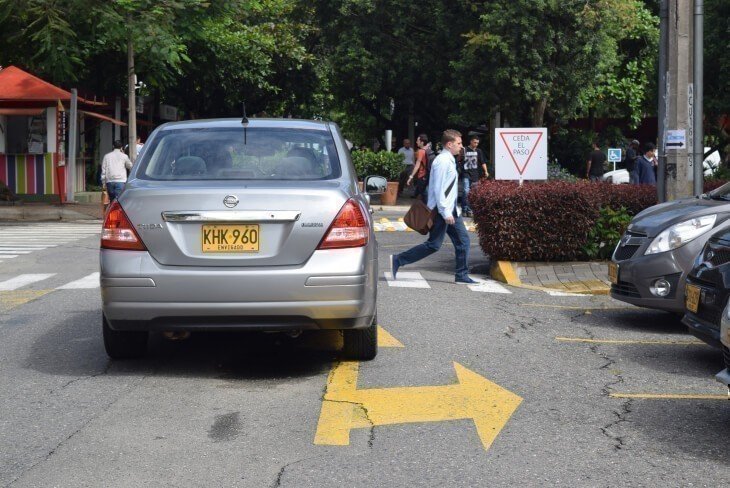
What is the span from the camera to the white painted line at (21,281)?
1295cm

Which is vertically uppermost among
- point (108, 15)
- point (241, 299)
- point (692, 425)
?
point (108, 15)

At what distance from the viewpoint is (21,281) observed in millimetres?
13586

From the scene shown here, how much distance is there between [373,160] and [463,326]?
2454 cm

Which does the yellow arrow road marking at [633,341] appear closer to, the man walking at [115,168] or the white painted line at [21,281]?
the white painted line at [21,281]

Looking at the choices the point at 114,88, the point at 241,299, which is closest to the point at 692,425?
the point at 241,299

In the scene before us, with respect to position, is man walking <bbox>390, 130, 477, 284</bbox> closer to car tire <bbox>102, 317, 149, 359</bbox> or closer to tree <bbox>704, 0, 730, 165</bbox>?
car tire <bbox>102, 317, 149, 359</bbox>

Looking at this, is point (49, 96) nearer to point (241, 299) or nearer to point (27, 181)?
point (27, 181)

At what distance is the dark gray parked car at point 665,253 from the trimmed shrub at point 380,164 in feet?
79.5

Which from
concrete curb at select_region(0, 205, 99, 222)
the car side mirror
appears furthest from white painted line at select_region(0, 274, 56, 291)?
concrete curb at select_region(0, 205, 99, 222)

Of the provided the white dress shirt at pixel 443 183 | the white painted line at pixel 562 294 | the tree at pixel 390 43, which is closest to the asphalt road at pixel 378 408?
the white painted line at pixel 562 294

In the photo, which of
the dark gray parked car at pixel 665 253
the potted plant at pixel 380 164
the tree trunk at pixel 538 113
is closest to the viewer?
the dark gray parked car at pixel 665 253

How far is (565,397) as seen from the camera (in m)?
6.91

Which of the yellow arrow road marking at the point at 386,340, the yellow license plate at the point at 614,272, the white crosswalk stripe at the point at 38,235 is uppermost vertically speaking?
the yellow license plate at the point at 614,272

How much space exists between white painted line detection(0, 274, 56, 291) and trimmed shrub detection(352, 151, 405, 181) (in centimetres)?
2022
